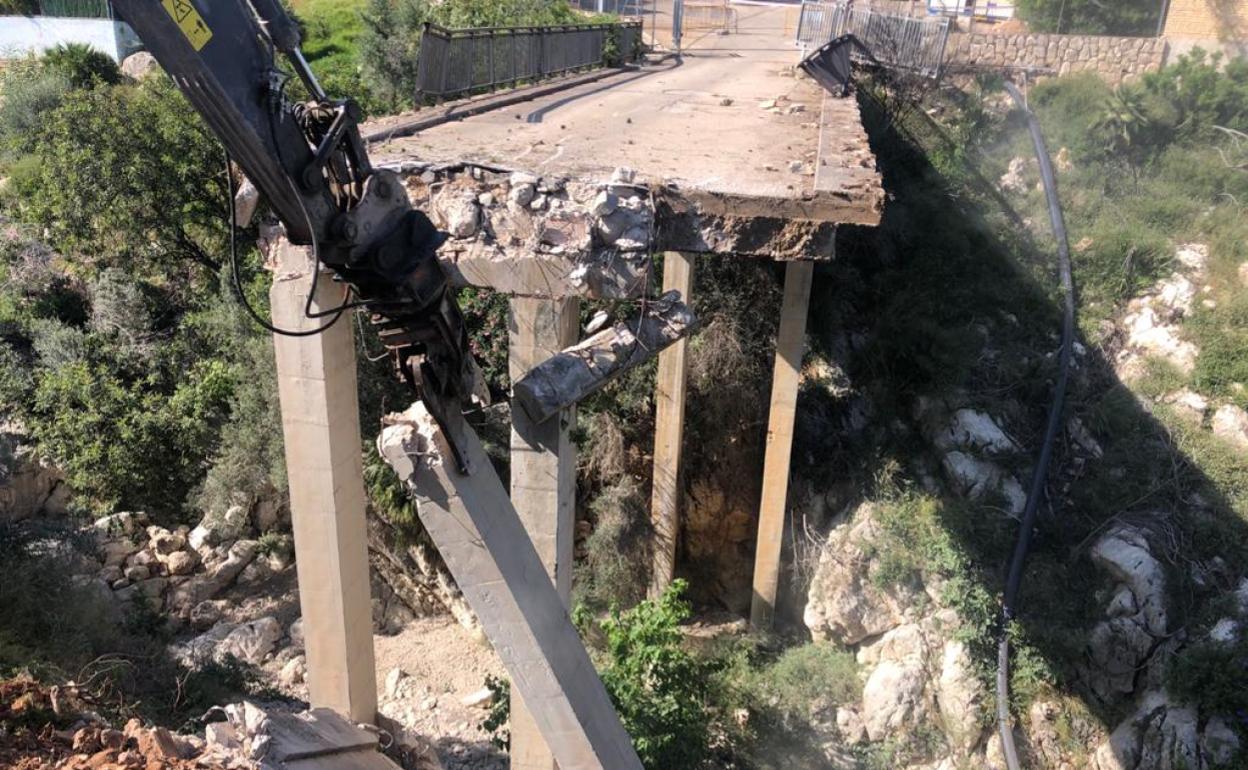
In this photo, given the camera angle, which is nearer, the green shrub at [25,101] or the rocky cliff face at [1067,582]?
the rocky cliff face at [1067,582]

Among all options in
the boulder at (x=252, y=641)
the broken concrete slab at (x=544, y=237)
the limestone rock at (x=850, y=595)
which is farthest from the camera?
the boulder at (x=252, y=641)

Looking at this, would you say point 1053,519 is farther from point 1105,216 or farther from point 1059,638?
point 1105,216

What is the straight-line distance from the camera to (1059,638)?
7.72 meters

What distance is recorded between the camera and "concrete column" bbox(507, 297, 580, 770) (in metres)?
4.45

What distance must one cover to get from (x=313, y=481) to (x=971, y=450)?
24.3ft

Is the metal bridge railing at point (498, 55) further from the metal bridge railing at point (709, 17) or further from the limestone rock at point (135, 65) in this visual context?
the limestone rock at point (135, 65)

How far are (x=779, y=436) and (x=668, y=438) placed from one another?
1348 mm

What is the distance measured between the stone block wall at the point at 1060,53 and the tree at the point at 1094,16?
6.94 ft

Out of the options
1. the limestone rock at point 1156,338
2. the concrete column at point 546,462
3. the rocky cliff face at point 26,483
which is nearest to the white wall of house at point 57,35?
the rocky cliff face at point 26,483

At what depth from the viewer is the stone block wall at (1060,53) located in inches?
619

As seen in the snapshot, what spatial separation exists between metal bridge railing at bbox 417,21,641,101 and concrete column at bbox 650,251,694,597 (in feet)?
10.3

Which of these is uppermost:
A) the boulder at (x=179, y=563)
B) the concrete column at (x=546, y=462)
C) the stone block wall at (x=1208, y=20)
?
the stone block wall at (x=1208, y=20)

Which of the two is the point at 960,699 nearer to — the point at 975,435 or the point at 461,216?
the point at 975,435

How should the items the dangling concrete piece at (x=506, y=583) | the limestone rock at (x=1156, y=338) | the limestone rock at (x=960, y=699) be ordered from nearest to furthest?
the dangling concrete piece at (x=506, y=583) → the limestone rock at (x=960, y=699) → the limestone rock at (x=1156, y=338)
